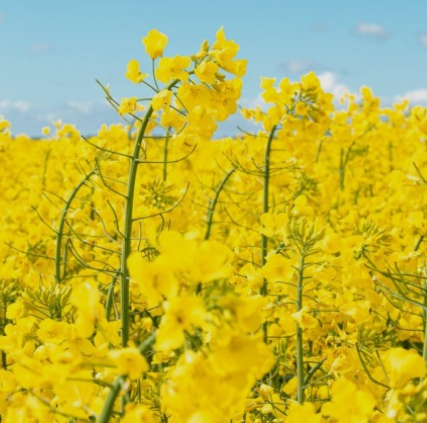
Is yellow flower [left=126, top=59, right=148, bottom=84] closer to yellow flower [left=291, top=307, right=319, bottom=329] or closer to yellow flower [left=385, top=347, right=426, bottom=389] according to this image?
yellow flower [left=291, top=307, right=319, bottom=329]

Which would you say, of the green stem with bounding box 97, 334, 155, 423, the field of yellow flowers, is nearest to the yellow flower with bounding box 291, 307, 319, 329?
the field of yellow flowers

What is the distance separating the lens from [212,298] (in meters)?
1.09

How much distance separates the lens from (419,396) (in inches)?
49.2

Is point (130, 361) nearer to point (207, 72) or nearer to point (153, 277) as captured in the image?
point (153, 277)

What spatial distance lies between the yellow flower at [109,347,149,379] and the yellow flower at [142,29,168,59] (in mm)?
1134

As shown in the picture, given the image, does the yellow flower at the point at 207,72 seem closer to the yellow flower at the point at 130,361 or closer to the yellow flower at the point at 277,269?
the yellow flower at the point at 277,269

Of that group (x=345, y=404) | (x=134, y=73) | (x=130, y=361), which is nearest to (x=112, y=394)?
(x=130, y=361)

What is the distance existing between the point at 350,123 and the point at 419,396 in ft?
20.6

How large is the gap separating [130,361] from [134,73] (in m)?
1.17

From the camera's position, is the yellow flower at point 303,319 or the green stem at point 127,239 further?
the yellow flower at point 303,319

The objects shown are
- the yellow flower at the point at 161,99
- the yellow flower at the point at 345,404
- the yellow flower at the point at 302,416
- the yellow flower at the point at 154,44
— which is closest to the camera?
the yellow flower at the point at 345,404

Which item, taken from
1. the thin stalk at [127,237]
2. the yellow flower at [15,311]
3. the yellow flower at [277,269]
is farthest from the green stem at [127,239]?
the yellow flower at [15,311]

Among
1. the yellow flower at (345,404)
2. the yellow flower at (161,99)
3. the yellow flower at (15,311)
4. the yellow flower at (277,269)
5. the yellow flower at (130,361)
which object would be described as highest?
the yellow flower at (161,99)

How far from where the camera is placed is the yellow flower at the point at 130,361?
44.1 inches
